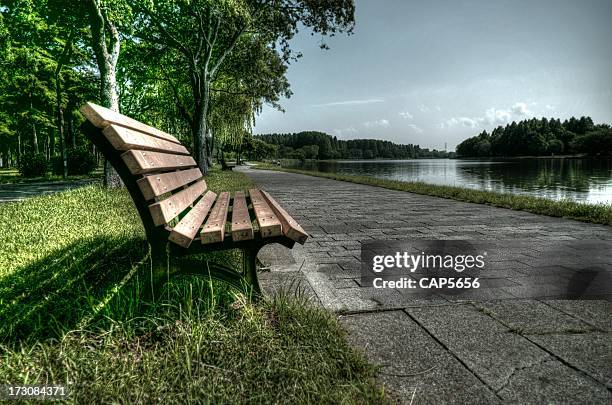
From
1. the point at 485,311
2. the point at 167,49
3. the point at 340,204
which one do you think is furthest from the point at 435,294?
the point at 167,49

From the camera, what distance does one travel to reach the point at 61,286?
2748 millimetres

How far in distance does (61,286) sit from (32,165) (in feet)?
63.8

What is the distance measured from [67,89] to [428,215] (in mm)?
25461

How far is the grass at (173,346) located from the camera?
1.57m

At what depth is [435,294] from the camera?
280cm

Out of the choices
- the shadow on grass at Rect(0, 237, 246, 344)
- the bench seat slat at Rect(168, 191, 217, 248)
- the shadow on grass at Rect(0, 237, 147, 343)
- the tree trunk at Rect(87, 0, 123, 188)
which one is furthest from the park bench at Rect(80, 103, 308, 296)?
the tree trunk at Rect(87, 0, 123, 188)

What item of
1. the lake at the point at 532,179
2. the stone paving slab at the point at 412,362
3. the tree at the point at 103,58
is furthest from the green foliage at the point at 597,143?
the stone paving slab at the point at 412,362

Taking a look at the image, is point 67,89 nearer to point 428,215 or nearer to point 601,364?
point 428,215

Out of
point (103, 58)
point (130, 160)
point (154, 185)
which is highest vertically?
point (103, 58)

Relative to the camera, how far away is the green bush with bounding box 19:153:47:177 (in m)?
18.2

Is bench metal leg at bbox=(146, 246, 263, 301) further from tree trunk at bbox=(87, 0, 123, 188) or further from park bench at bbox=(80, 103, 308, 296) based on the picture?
tree trunk at bbox=(87, 0, 123, 188)

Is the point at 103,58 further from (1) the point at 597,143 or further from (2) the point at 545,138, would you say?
(2) the point at 545,138

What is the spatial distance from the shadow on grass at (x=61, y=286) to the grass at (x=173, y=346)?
0.01 m

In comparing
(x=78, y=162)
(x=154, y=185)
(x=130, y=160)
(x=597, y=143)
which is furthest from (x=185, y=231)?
(x=597, y=143)
